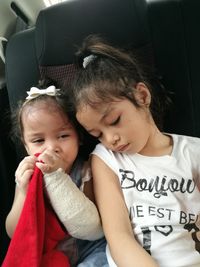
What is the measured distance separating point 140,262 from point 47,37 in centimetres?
78

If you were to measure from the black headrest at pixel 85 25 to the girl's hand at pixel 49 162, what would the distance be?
352mm

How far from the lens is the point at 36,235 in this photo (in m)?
1.08

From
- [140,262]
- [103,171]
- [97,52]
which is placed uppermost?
[97,52]

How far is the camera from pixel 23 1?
78.4 inches

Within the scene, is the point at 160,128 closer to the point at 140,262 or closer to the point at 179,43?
the point at 179,43

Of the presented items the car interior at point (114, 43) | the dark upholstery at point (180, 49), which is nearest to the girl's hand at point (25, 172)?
the car interior at point (114, 43)

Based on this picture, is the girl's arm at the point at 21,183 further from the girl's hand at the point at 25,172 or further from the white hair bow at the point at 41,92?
the white hair bow at the point at 41,92

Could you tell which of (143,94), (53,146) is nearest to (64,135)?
(53,146)

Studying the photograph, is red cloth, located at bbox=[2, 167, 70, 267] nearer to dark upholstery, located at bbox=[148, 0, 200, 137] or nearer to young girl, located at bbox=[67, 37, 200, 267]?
young girl, located at bbox=[67, 37, 200, 267]

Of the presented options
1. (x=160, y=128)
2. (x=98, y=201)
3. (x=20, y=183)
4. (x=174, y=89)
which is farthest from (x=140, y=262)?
(x=174, y=89)

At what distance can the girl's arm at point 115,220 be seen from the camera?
111 centimetres

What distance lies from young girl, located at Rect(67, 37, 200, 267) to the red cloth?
15 centimetres

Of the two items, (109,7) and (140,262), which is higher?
(109,7)

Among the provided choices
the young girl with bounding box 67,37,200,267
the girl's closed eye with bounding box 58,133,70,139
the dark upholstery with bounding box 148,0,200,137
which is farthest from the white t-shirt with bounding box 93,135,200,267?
the dark upholstery with bounding box 148,0,200,137
